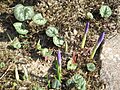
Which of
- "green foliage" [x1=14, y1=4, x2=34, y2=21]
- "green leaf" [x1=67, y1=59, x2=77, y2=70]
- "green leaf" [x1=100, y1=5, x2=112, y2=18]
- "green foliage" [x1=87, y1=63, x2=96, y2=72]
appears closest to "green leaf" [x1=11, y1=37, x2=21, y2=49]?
"green foliage" [x1=14, y1=4, x2=34, y2=21]

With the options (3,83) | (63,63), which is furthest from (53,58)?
(3,83)

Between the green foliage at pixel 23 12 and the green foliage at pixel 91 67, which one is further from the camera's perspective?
the green foliage at pixel 23 12

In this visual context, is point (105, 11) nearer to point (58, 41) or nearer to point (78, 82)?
point (58, 41)

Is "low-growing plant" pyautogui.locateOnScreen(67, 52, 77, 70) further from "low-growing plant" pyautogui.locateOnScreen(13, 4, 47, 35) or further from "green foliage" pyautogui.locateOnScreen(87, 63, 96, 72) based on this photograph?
"low-growing plant" pyautogui.locateOnScreen(13, 4, 47, 35)

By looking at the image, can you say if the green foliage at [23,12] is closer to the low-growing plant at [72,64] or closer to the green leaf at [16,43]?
the green leaf at [16,43]

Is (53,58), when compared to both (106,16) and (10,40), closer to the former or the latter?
(10,40)

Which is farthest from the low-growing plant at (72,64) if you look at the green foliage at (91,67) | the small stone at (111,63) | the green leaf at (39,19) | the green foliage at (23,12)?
the green foliage at (23,12)
